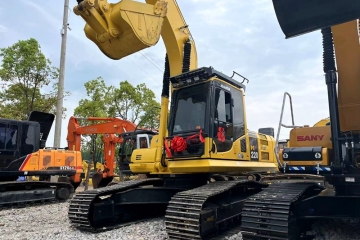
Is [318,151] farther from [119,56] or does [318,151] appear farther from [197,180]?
[119,56]

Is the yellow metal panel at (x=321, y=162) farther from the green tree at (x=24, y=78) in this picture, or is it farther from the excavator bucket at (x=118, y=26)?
the green tree at (x=24, y=78)

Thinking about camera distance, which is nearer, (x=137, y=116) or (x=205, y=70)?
(x=205, y=70)

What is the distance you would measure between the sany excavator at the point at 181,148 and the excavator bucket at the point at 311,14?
11.0ft

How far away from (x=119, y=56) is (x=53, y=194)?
702cm

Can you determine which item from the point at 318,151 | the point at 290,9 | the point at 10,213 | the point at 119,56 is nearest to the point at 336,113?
the point at 318,151

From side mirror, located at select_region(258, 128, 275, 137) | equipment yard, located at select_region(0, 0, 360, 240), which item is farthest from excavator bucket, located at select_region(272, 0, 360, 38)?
side mirror, located at select_region(258, 128, 275, 137)

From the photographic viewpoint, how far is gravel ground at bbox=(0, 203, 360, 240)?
5.18 metres

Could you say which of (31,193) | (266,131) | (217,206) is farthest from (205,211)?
(31,193)

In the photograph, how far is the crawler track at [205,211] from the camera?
16.6 ft

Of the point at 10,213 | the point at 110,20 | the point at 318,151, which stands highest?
the point at 110,20

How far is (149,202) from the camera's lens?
6.68 metres

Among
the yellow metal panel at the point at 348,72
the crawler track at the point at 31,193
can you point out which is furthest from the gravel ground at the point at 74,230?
the yellow metal panel at the point at 348,72

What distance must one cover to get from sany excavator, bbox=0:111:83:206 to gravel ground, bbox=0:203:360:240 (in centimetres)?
157

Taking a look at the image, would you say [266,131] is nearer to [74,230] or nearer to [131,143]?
[74,230]
